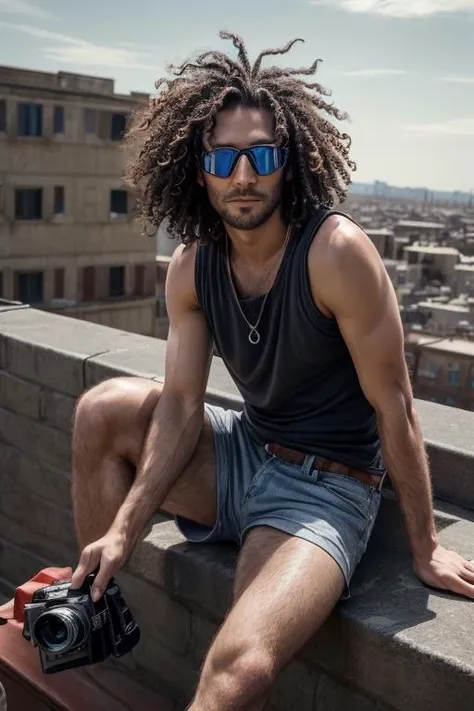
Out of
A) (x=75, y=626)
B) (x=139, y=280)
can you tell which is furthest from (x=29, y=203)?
(x=75, y=626)

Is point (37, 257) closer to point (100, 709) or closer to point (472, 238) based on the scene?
point (100, 709)

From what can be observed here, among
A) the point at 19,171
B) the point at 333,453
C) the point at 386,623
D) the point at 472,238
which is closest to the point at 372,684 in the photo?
the point at 386,623

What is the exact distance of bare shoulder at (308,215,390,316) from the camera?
2668mm

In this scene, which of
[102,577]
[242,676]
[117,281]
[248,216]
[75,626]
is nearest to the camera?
[242,676]

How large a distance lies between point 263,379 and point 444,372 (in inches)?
860

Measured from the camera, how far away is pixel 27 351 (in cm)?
457

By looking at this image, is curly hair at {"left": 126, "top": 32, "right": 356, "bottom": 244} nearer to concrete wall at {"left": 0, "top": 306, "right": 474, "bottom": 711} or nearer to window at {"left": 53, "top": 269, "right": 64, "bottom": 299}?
concrete wall at {"left": 0, "top": 306, "right": 474, "bottom": 711}

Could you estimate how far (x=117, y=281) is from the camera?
32.5 metres

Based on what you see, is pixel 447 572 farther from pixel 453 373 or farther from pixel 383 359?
pixel 453 373

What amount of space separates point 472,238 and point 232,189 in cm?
7165

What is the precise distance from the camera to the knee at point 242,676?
2.26 m

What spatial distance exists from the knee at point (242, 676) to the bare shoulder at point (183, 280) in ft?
4.05

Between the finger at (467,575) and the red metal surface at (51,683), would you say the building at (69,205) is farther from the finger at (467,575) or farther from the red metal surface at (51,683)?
the finger at (467,575)

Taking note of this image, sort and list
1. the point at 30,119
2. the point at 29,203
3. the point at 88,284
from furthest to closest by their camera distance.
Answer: the point at 88,284 → the point at 29,203 → the point at 30,119
